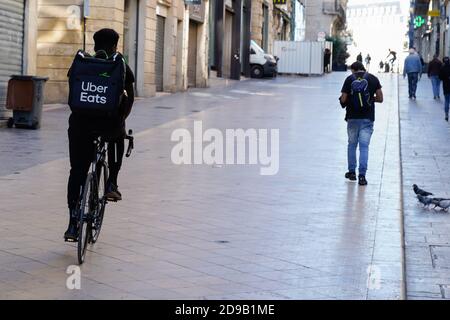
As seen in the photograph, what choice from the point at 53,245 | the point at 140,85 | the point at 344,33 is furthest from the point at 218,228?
the point at 344,33

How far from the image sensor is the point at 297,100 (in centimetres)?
2855

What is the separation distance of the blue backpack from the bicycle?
5.11 metres

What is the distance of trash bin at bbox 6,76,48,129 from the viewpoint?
1753 centimetres

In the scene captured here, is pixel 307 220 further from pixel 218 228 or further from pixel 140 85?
pixel 140 85

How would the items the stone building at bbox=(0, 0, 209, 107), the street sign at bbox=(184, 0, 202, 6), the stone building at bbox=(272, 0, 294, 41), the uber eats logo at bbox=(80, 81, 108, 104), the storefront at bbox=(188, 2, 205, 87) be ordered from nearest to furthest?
1. the uber eats logo at bbox=(80, 81, 108, 104)
2. the stone building at bbox=(0, 0, 209, 107)
3. the street sign at bbox=(184, 0, 202, 6)
4. the storefront at bbox=(188, 2, 205, 87)
5. the stone building at bbox=(272, 0, 294, 41)

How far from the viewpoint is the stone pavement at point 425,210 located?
22.9 ft

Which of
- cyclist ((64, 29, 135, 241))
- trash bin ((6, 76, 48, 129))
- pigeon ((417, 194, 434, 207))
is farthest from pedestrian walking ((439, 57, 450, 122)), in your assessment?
cyclist ((64, 29, 135, 241))

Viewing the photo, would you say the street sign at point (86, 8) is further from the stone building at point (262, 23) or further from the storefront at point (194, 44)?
the stone building at point (262, 23)

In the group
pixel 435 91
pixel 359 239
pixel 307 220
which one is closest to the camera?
pixel 359 239

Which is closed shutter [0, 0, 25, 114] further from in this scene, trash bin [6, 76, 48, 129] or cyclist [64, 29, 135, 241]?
cyclist [64, 29, 135, 241]

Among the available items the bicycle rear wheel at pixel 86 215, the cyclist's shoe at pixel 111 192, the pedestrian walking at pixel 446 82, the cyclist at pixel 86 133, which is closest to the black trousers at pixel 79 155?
the cyclist at pixel 86 133

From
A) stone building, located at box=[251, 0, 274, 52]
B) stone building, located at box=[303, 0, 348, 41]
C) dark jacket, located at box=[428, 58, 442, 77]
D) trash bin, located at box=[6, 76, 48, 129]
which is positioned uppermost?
stone building, located at box=[303, 0, 348, 41]

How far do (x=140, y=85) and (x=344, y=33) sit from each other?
74.2 metres

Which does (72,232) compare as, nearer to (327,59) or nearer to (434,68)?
(434,68)
